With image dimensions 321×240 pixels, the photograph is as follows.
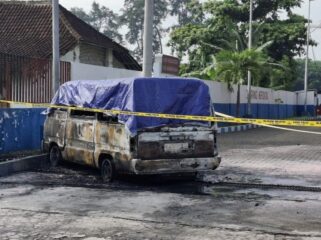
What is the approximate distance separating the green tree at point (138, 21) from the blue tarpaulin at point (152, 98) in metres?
63.7

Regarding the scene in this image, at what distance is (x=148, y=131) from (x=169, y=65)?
1072 centimetres

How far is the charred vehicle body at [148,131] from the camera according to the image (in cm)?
880

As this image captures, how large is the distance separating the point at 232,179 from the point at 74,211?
147 inches

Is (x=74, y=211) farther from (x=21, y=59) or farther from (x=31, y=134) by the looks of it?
(x=21, y=59)

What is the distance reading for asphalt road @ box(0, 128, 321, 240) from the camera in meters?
6.00

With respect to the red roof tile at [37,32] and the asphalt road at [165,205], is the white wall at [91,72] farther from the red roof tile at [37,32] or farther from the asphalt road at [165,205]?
the asphalt road at [165,205]

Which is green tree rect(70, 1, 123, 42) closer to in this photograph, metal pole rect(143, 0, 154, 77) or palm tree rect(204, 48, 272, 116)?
palm tree rect(204, 48, 272, 116)

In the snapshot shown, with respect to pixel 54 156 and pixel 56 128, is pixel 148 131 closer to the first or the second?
pixel 56 128

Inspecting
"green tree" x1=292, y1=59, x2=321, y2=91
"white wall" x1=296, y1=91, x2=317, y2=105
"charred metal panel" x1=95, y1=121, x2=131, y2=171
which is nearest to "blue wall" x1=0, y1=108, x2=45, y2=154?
Answer: "charred metal panel" x1=95, y1=121, x2=131, y2=171

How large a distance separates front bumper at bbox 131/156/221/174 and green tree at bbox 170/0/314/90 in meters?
31.7

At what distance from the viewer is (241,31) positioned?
4216cm

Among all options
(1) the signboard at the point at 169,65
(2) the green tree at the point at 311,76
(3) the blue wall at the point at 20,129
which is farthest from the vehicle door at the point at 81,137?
(2) the green tree at the point at 311,76

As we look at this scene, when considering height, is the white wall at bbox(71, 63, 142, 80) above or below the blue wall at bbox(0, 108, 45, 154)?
above

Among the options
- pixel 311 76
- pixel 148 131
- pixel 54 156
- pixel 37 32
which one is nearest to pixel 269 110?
pixel 37 32
